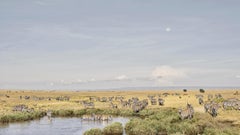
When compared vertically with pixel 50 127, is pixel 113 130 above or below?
below

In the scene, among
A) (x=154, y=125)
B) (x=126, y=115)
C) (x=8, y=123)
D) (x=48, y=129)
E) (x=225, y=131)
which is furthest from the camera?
(x=126, y=115)

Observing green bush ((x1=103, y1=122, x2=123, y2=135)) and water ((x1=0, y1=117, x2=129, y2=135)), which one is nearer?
green bush ((x1=103, y1=122, x2=123, y2=135))

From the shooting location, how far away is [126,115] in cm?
7550

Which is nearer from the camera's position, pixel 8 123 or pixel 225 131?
pixel 225 131

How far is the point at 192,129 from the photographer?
158 ft

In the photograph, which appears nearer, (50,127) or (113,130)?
(113,130)

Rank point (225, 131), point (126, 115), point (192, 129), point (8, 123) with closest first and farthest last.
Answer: point (225, 131) < point (192, 129) < point (8, 123) < point (126, 115)

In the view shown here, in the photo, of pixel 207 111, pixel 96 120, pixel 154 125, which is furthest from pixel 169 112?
pixel 154 125

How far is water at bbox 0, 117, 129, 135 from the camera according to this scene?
54.0 metres

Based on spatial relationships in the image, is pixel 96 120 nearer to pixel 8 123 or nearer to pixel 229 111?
pixel 8 123

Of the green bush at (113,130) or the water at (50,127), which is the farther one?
the water at (50,127)

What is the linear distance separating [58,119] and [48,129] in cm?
1444

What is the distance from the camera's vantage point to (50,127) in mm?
59531

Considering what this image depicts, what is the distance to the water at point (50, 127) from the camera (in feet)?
177
